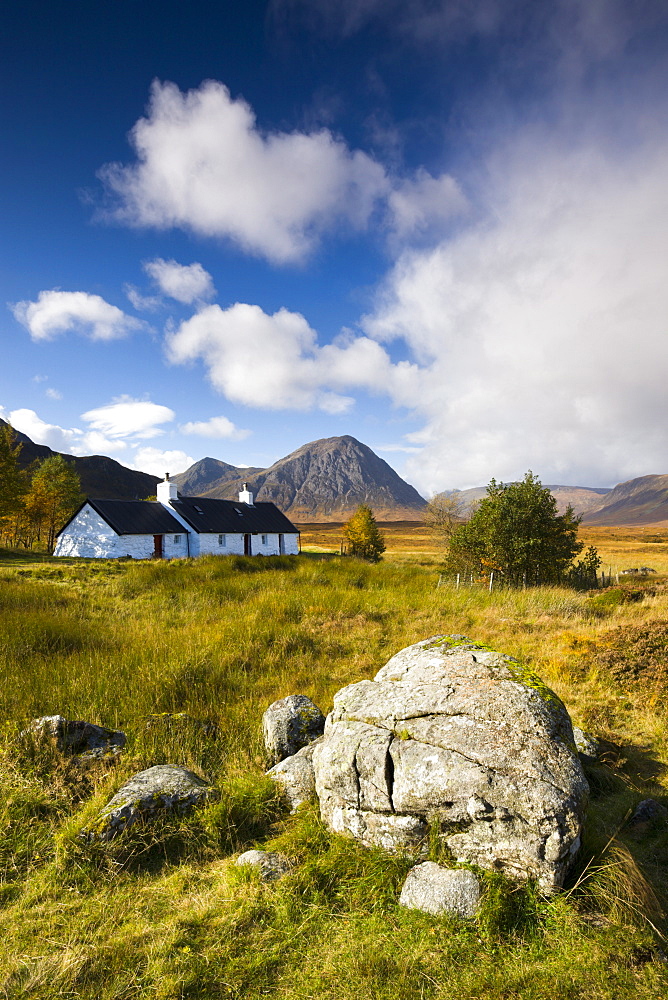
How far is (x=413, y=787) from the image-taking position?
3732mm

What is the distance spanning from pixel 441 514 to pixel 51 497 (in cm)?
4163

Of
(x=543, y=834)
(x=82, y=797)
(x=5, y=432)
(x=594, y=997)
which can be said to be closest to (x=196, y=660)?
(x=82, y=797)

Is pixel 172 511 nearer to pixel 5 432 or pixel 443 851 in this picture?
pixel 5 432

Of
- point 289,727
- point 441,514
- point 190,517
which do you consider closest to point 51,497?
point 190,517

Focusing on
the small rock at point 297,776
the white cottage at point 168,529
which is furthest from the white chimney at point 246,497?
the small rock at point 297,776

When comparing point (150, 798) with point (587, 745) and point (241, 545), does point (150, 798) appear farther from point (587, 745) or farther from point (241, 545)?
point (241, 545)

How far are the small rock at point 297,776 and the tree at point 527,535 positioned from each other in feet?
50.6

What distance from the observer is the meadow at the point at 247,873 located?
2.70m

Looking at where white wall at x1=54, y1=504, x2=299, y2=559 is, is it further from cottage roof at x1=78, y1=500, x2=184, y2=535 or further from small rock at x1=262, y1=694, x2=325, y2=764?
small rock at x1=262, y1=694, x2=325, y2=764

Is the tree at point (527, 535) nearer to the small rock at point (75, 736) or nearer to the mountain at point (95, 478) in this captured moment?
the small rock at point (75, 736)

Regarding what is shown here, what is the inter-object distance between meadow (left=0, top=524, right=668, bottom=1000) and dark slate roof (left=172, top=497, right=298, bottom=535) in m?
29.4

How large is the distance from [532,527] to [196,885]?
1770 centimetres

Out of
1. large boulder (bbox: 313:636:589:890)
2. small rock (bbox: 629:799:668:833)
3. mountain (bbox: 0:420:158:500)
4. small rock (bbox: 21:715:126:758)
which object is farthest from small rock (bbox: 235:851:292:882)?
mountain (bbox: 0:420:158:500)

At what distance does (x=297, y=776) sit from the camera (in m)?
4.66
